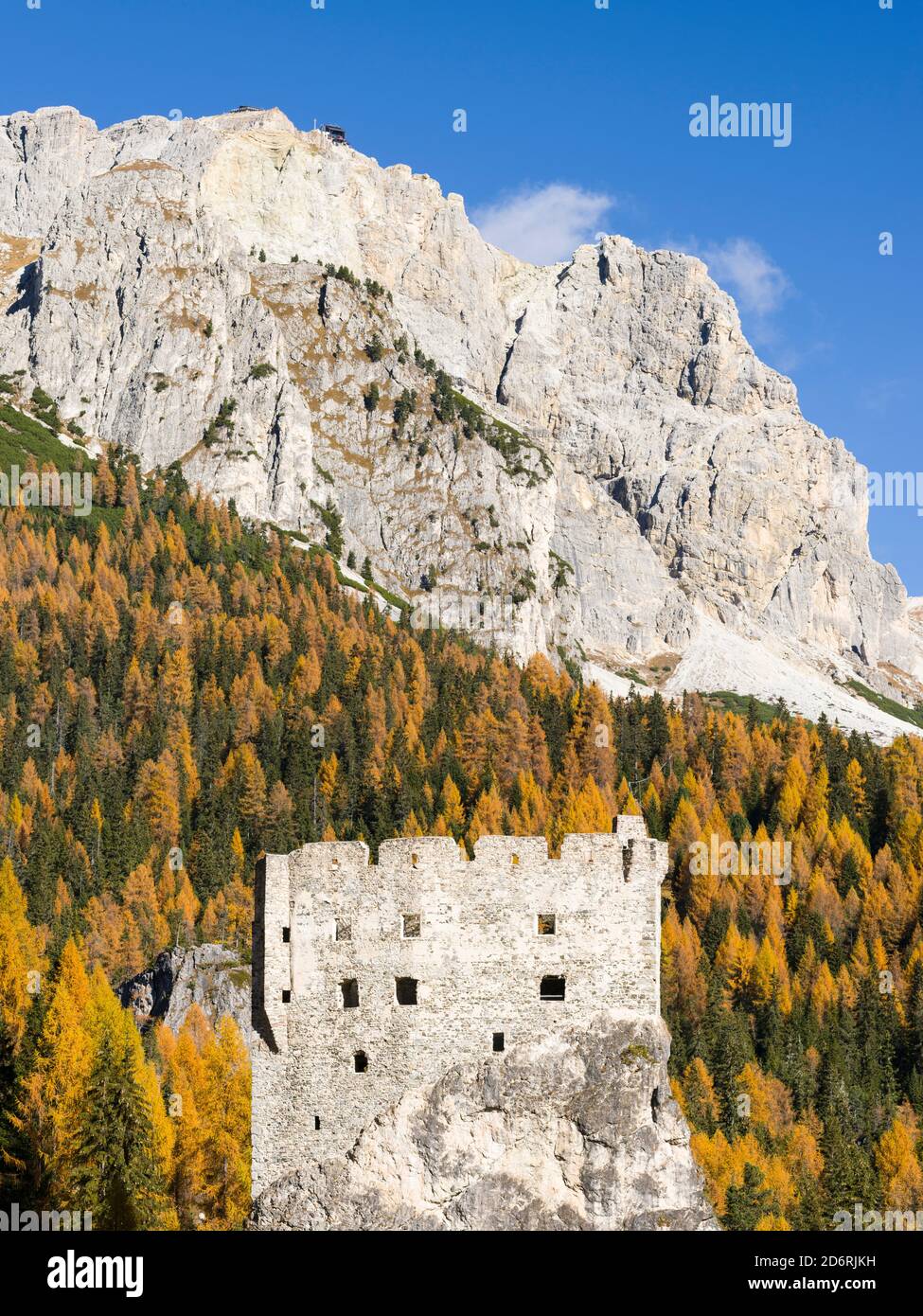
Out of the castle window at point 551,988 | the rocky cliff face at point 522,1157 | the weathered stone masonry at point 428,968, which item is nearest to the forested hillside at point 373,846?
the weathered stone masonry at point 428,968

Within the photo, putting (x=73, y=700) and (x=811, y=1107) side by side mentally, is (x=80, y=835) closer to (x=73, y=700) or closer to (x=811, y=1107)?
(x=73, y=700)

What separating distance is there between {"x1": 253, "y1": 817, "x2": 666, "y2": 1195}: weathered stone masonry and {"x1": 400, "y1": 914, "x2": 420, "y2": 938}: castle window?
0.18ft

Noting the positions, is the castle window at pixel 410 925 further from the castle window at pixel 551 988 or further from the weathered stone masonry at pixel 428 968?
the castle window at pixel 551 988

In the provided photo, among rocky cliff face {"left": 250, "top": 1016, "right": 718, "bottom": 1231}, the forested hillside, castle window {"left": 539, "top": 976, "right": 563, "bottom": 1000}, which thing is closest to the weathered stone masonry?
castle window {"left": 539, "top": 976, "right": 563, "bottom": 1000}

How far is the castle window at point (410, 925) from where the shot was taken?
54125 millimetres

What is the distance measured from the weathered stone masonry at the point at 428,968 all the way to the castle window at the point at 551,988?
5 centimetres

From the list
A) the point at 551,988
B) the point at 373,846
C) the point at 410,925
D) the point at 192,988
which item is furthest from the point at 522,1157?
the point at 373,846

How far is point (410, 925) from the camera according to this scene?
54.3 m

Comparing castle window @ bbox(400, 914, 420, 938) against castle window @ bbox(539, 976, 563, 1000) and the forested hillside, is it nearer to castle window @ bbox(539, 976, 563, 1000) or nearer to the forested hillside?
castle window @ bbox(539, 976, 563, 1000)

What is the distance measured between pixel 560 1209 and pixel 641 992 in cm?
698

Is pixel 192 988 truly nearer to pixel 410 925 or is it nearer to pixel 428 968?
pixel 410 925

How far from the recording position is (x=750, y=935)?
159 meters

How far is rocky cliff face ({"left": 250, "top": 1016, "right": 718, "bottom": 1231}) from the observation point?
52375 mm
